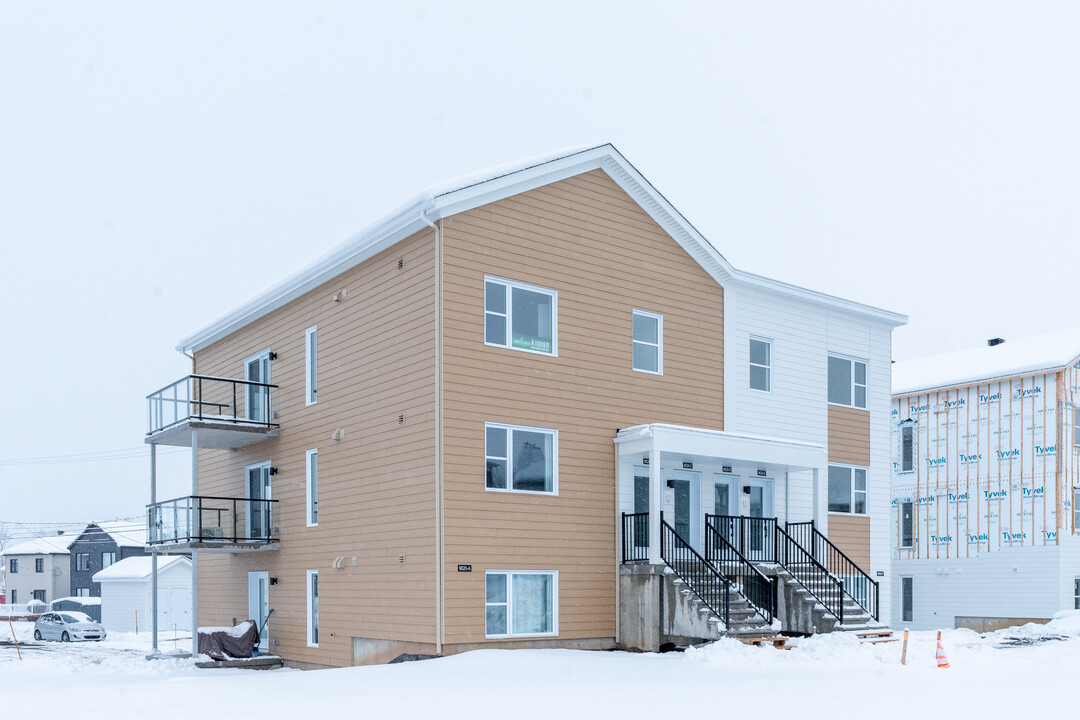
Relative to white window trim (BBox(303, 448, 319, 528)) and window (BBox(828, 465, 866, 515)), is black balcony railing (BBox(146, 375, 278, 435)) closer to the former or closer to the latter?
white window trim (BBox(303, 448, 319, 528))

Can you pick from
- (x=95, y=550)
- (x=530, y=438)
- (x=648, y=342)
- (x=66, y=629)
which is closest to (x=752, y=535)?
(x=648, y=342)

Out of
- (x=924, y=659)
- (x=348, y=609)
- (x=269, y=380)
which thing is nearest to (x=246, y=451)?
(x=269, y=380)

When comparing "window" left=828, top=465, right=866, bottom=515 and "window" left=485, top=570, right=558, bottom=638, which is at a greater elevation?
"window" left=828, top=465, right=866, bottom=515

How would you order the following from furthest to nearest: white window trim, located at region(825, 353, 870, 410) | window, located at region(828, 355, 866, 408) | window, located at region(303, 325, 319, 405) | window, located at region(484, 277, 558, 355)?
window, located at region(828, 355, 866, 408) < white window trim, located at region(825, 353, 870, 410) < window, located at region(303, 325, 319, 405) < window, located at region(484, 277, 558, 355)

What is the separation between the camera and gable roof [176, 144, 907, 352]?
63.1 feet

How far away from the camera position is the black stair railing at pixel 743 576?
2039 centimetres

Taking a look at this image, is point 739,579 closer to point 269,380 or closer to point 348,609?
point 348,609

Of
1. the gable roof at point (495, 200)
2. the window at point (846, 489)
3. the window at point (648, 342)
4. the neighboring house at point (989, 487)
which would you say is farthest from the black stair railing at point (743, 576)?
the neighboring house at point (989, 487)

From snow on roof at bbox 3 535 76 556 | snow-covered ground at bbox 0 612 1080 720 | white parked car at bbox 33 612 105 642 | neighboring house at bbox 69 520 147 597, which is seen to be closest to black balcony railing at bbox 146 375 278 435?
snow-covered ground at bbox 0 612 1080 720

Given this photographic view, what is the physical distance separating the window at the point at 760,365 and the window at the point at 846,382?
2372 millimetres

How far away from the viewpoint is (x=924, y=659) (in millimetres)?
17172

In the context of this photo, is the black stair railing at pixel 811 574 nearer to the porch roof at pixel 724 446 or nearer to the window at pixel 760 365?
the porch roof at pixel 724 446

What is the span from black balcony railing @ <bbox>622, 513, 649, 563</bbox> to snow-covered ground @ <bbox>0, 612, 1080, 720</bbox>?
2.47m

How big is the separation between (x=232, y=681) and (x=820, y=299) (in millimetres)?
16046
